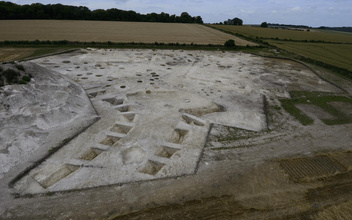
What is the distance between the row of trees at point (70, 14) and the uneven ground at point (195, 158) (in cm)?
6787

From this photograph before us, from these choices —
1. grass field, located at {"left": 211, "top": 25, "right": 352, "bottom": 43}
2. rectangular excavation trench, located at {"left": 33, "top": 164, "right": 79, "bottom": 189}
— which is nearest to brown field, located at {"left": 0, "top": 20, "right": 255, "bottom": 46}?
grass field, located at {"left": 211, "top": 25, "right": 352, "bottom": 43}

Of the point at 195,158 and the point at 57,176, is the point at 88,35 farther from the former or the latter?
the point at 195,158

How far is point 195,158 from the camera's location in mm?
12617

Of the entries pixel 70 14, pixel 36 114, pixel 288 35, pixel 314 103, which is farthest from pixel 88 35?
pixel 288 35

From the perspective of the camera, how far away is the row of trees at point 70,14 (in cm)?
6972

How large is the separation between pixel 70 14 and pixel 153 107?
8117 cm

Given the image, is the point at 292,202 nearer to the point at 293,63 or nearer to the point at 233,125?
the point at 233,125

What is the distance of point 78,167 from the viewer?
11.6m

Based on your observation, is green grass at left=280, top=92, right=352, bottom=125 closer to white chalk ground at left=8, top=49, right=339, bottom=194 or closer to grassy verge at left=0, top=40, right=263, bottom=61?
white chalk ground at left=8, top=49, right=339, bottom=194

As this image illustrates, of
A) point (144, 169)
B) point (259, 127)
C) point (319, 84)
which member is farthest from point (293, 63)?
point (144, 169)

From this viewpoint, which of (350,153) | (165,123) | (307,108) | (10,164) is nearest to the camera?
(10,164)

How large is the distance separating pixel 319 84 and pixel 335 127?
41.3ft

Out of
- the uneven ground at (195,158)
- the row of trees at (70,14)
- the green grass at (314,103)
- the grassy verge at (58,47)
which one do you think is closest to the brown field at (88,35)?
the grassy verge at (58,47)

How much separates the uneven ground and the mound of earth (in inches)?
43.0
